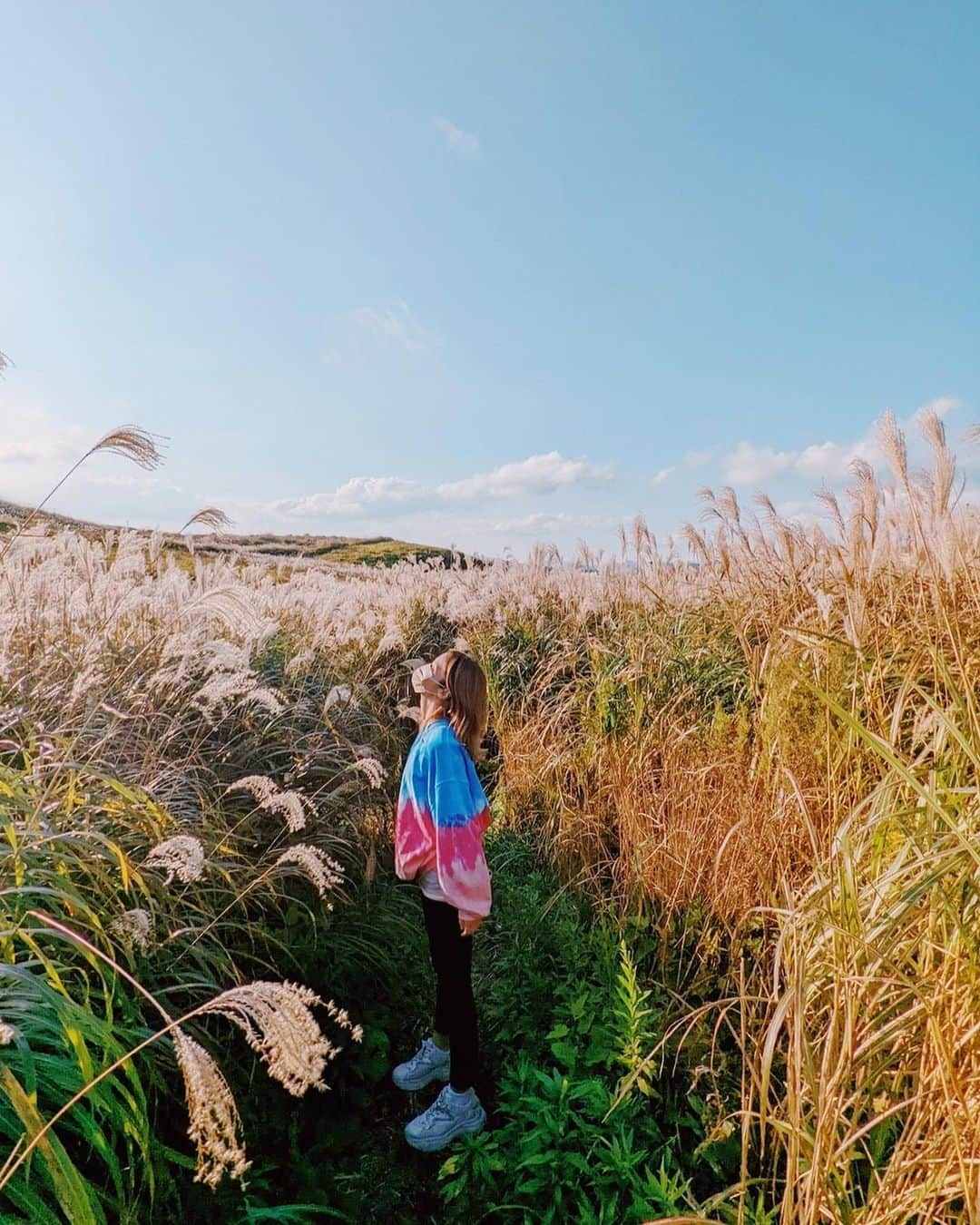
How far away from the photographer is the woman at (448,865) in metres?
2.56

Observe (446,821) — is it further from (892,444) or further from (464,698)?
(892,444)

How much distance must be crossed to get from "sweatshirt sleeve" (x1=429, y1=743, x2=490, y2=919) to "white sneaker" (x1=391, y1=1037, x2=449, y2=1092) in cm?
59

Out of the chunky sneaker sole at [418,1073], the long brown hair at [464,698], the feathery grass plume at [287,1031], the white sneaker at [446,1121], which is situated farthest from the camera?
the long brown hair at [464,698]

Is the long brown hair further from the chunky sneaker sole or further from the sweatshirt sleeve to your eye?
the chunky sneaker sole

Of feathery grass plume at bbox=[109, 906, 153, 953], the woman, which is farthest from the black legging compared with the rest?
feathery grass plume at bbox=[109, 906, 153, 953]

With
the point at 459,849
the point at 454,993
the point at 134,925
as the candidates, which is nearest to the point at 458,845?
the point at 459,849

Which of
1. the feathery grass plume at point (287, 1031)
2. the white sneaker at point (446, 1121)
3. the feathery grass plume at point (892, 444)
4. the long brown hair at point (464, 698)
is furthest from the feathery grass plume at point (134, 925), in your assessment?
the feathery grass plume at point (892, 444)

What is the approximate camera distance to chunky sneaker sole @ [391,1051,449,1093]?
8.95 feet

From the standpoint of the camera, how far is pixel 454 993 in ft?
8.70

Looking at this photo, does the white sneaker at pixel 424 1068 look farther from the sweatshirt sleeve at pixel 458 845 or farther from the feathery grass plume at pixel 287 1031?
the feathery grass plume at pixel 287 1031

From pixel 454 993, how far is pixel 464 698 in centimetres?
105

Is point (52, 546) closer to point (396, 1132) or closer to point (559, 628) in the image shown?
point (559, 628)

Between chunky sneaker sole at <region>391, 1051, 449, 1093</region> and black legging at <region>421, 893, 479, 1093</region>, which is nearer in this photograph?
black legging at <region>421, 893, 479, 1093</region>

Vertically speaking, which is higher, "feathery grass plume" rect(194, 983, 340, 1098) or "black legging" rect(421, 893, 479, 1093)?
"feathery grass plume" rect(194, 983, 340, 1098)
